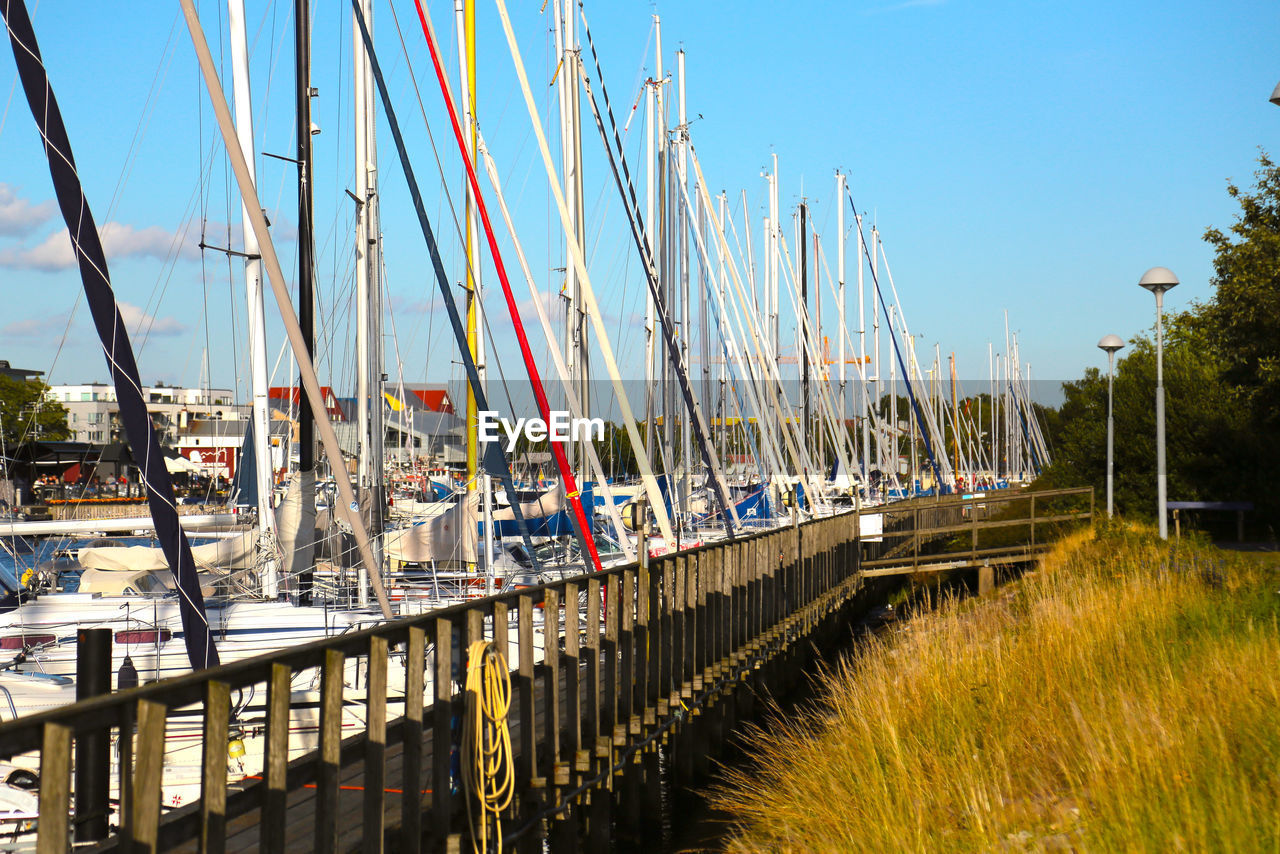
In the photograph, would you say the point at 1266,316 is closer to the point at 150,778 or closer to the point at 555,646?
the point at 555,646

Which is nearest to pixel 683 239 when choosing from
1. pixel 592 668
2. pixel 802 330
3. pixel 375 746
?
pixel 802 330

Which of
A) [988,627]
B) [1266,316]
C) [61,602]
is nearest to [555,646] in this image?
[988,627]

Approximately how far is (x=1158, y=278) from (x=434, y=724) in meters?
18.2

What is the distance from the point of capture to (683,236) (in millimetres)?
29500

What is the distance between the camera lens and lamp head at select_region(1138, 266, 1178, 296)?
2078cm

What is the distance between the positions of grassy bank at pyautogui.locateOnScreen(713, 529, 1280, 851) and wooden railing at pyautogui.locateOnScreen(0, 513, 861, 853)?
1.14 metres

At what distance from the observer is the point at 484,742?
6.98 m

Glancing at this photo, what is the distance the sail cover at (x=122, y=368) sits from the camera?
6.63 m

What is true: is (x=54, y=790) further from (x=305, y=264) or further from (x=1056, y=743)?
(x=305, y=264)

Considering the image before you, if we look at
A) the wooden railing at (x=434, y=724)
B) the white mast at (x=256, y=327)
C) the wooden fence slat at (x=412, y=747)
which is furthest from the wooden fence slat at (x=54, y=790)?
the white mast at (x=256, y=327)

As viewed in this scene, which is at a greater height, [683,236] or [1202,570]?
[683,236]

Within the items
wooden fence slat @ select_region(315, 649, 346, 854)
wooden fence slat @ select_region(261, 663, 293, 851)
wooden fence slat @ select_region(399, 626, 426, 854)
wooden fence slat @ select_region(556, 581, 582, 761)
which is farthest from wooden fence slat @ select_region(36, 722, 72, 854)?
wooden fence slat @ select_region(556, 581, 582, 761)

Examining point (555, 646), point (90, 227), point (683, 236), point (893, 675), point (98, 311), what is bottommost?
point (893, 675)

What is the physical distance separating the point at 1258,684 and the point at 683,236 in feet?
76.2
